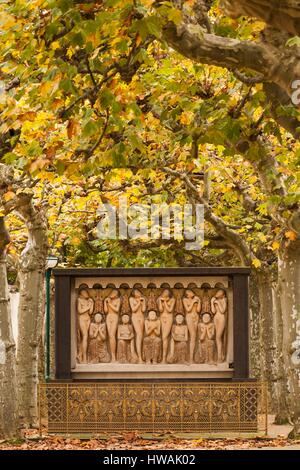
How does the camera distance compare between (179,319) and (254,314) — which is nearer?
(179,319)

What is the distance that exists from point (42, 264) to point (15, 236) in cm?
834

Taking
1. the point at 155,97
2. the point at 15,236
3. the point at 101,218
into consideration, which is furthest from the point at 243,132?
the point at 15,236

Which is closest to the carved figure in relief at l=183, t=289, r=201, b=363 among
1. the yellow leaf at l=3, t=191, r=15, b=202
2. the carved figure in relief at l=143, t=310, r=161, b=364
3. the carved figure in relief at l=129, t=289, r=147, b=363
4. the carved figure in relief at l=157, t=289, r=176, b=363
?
the carved figure in relief at l=157, t=289, r=176, b=363

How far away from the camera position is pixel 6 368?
22484 millimetres

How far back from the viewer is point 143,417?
80.8 feet

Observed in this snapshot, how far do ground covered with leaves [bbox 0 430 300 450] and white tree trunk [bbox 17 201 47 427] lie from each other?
16.0 ft

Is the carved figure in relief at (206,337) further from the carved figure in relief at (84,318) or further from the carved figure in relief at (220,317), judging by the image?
the carved figure in relief at (84,318)

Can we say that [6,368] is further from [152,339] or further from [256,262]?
[256,262]

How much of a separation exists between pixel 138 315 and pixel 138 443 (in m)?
3.82

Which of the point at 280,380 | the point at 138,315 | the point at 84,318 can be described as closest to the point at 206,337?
the point at 138,315

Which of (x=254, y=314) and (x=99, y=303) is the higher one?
(x=254, y=314)

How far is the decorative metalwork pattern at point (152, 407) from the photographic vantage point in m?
24.5

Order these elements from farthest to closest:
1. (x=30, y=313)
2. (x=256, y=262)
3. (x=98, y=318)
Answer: (x=256, y=262), (x=30, y=313), (x=98, y=318)

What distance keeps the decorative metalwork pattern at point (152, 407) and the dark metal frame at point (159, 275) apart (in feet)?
1.96
